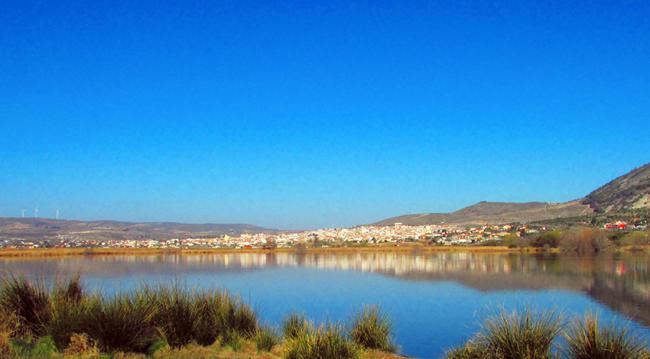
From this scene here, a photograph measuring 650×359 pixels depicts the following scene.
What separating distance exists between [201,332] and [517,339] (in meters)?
4.79

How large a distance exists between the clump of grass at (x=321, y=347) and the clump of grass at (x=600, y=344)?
9.33ft

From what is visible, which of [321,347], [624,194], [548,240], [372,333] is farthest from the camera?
[624,194]

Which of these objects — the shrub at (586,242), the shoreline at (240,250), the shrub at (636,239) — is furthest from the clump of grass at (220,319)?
the shrub at (636,239)

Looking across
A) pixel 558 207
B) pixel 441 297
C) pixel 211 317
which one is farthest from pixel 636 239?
pixel 558 207

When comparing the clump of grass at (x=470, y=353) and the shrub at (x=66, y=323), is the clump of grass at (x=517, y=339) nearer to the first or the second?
the clump of grass at (x=470, y=353)

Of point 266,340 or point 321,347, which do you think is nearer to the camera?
point 321,347

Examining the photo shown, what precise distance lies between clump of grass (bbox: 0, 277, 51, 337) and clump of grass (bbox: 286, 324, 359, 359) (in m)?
3.87

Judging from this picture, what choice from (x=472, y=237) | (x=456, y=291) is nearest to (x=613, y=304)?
(x=456, y=291)

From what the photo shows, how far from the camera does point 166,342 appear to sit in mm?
8297

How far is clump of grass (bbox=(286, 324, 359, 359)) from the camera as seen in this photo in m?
7.38

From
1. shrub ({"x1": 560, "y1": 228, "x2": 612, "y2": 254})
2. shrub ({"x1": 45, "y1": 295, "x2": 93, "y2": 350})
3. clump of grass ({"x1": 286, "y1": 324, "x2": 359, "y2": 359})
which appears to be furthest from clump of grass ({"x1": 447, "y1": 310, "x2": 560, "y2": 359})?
shrub ({"x1": 560, "y1": 228, "x2": 612, "y2": 254})

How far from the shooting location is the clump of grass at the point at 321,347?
7.38 metres

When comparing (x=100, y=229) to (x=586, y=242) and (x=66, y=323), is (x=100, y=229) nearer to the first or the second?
(x=586, y=242)

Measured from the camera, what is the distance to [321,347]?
24.5 feet
